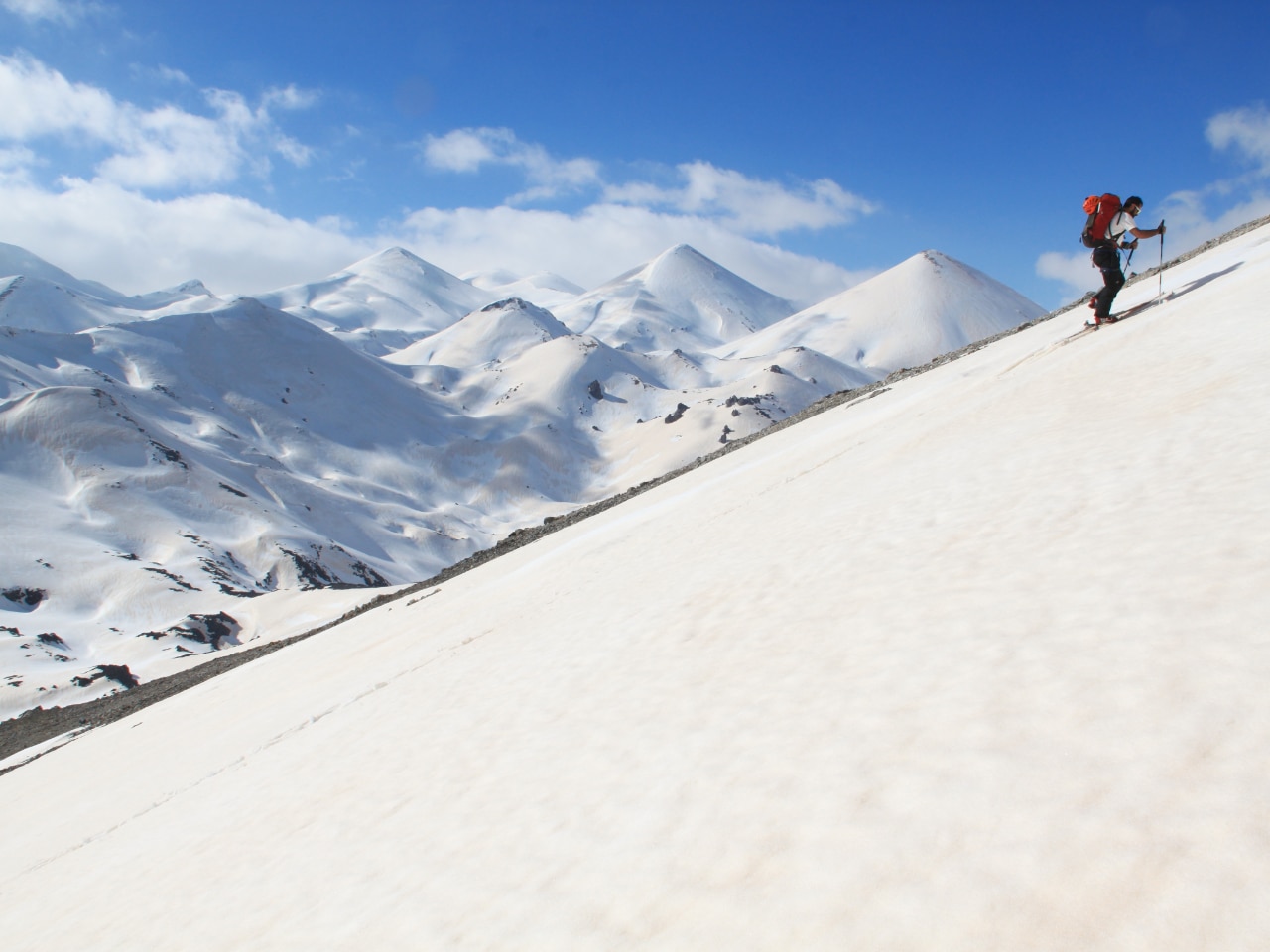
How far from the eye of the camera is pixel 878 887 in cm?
296

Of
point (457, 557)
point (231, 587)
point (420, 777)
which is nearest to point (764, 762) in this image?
point (420, 777)

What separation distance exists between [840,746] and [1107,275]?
11.7m

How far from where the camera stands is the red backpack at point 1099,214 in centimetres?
1252

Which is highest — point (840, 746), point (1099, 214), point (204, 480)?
point (204, 480)

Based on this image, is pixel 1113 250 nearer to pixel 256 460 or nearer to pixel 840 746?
pixel 840 746

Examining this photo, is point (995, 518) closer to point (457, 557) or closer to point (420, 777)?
point (420, 777)

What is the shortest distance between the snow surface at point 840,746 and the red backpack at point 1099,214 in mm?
2498

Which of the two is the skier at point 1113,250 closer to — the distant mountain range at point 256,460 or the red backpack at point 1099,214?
the red backpack at point 1099,214

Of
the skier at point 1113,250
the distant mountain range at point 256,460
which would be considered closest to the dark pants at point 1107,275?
the skier at point 1113,250

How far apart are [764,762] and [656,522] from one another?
371 inches

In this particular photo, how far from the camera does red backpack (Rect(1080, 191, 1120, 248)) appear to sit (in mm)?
12523

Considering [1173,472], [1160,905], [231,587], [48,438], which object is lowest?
[1160,905]

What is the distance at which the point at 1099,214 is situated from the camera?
12.6m

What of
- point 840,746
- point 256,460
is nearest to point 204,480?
point 256,460
